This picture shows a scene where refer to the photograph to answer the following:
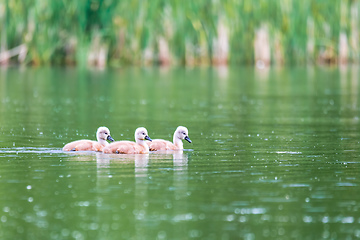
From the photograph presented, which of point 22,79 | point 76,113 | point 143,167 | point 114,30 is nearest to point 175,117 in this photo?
point 76,113

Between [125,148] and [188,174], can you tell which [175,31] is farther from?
[188,174]

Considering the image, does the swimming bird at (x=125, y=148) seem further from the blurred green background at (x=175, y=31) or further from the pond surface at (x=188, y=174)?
the blurred green background at (x=175, y=31)

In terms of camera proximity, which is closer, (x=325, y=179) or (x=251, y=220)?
(x=251, y=220)

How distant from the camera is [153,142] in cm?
1452

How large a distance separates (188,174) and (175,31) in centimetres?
3075

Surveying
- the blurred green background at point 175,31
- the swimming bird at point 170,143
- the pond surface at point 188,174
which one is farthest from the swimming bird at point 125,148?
the blurred green background at point 175,31

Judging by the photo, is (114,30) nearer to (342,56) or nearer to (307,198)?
(342,56)

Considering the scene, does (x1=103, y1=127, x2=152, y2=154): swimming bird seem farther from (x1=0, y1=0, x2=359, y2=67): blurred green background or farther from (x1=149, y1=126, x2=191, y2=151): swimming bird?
(x1=0, y1=0, x2=359, y2=67): blurred green background

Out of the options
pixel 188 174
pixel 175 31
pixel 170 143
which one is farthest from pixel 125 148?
pixel 175 31

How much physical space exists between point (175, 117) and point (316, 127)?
360 cm

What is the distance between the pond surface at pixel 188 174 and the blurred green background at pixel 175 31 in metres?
15.7

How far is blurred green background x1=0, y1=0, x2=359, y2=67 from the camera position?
133 feet

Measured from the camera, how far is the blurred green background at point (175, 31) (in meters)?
40.7

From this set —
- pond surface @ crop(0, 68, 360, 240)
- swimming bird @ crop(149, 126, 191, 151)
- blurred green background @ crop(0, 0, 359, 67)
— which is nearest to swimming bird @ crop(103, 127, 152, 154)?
pond surface @ crop(0, 68, 360, 240)
